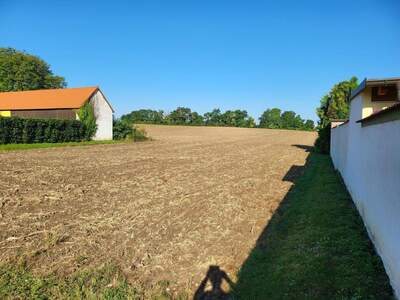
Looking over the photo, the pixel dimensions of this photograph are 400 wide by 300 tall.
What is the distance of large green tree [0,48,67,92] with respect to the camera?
188 ft

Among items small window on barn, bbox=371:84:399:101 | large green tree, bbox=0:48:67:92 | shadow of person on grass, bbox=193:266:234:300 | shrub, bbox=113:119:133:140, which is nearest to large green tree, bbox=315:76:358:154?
small window on barn, bbox=371:84:399:101

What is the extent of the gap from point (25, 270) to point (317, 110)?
23880mm

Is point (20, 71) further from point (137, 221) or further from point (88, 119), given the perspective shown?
point (137, 221)

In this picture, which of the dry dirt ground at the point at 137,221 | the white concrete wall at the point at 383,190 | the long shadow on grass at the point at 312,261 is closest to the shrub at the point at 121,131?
the dry dirt ground at the point at 137,221

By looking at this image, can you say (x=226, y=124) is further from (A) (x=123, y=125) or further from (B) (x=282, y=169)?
(B) (x=282, y=169)

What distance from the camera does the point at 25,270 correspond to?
452 centimetres

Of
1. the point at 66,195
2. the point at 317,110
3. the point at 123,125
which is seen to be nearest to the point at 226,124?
the point at 123,125

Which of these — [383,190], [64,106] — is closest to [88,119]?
[64,106]

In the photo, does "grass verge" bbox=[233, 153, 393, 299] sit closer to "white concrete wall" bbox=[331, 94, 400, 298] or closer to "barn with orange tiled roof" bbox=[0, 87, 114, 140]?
"white concrete wall" bbox=[331, 94, 400, 298]

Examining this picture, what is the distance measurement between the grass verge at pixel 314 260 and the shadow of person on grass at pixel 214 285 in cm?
17

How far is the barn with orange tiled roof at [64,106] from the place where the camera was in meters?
34.7

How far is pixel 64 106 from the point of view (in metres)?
34.6

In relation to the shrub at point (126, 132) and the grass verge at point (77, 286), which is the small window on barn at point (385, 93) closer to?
the grass verge at point (77, 286)

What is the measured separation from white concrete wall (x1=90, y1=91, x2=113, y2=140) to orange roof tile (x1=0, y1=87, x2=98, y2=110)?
94 cm
